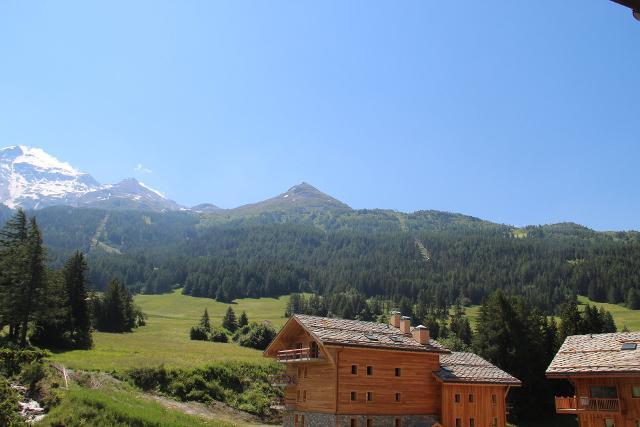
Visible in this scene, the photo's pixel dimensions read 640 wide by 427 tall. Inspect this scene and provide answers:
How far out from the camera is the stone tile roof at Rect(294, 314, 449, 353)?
4172 centimetres

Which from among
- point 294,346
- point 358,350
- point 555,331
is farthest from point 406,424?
point 555,331

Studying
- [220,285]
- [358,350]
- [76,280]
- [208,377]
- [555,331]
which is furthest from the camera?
[220,285]

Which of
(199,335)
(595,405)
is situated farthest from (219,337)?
(595,405)

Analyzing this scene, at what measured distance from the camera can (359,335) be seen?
44.1m

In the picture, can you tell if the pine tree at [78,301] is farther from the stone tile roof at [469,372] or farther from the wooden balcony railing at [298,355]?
the stone tile roof at [469,372]

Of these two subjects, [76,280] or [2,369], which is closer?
[2,369]

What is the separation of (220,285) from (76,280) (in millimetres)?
121174

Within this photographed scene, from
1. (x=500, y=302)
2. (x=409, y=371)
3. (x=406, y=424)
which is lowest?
(x=406, y=424)

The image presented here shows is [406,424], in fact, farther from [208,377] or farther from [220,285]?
[220,285]

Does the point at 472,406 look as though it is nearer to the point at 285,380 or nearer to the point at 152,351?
the point at 285,380

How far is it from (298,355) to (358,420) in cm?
755

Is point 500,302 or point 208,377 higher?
point 500,302

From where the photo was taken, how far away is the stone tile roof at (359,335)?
41719 millimetres

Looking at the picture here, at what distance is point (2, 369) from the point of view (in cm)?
4441
